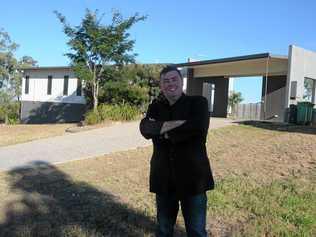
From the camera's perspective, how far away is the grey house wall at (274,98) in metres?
23.0

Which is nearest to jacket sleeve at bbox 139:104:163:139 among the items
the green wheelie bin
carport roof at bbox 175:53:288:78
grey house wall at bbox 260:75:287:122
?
the green wheelie bin

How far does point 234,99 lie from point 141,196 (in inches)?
1331

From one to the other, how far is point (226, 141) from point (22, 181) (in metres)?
6.37

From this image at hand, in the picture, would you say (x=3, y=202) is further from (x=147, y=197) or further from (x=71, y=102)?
(x=71, y=102)

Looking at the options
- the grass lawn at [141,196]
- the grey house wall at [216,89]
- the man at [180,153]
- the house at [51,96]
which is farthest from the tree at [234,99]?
the man at [180,153]

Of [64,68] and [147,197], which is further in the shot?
[64,68]

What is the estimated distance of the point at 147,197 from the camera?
733cm

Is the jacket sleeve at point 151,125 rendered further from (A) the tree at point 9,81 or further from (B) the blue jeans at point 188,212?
(A) the tree at point 9,81

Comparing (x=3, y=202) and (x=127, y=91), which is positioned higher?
(x=127, y=91)

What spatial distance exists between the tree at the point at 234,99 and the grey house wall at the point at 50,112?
1233 cm

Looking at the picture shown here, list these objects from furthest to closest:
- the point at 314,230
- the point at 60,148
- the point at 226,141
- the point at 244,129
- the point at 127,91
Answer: the point at 127,91 → the point at 244,129 → the point at 60,148 → the point at 226,141 → the point at 314,230

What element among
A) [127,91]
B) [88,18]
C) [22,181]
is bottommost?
[22,181]

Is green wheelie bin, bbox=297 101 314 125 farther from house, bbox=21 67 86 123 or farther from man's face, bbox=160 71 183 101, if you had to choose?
house, bbox=21 67 86 123

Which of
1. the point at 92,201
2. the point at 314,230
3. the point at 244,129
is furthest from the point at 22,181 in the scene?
the point at 244,129
